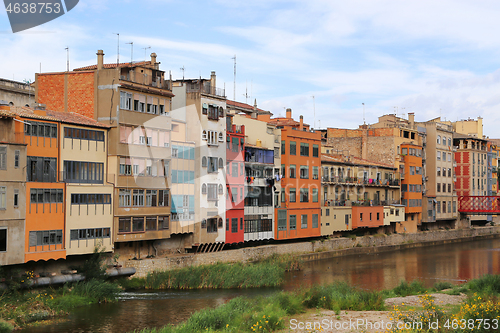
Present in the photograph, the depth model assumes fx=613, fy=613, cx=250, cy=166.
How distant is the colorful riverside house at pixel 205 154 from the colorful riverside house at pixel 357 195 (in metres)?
18.3

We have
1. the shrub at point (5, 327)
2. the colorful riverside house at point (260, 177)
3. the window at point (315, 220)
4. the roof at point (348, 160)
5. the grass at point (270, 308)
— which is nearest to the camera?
the grass at point (270, 308)

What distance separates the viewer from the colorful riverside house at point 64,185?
34.7 metres

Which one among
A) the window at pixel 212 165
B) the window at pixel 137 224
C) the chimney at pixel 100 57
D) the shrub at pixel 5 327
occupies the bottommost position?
the shrub at pixel 5 327

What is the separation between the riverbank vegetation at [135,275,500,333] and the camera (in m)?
21.7

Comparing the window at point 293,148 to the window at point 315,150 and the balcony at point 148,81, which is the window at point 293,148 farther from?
the balcony at point 148,81

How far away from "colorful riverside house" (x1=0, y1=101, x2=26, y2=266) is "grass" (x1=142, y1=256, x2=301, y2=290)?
8.77 m

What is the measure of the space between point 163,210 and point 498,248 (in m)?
49.8

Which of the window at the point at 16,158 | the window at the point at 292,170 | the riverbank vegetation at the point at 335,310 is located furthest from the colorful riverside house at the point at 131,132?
the window at the point at 292,170

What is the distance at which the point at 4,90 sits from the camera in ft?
153

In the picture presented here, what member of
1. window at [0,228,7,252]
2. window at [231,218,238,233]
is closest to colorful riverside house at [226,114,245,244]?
window at [231,218,238,233]

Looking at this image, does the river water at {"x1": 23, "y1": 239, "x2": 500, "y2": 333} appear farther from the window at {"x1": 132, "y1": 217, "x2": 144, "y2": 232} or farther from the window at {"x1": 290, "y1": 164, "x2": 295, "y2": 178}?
the window at {"x1": 290, "y1": 164, "x2": 295, "y2": 178}

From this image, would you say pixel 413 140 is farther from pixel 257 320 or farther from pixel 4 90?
pixel 257 320

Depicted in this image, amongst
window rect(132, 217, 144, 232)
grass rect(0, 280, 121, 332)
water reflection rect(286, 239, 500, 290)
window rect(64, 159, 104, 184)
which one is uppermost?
window rect(64, 159, 104, 184)

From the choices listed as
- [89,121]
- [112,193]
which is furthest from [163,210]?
[89,121]
